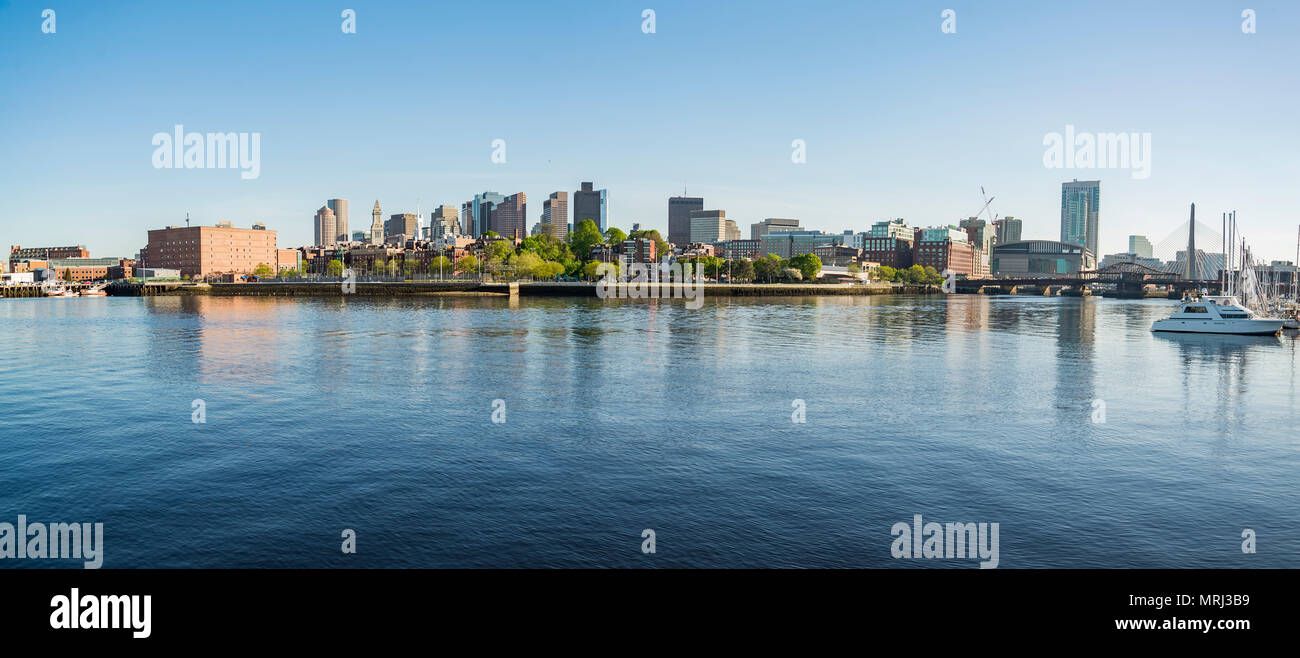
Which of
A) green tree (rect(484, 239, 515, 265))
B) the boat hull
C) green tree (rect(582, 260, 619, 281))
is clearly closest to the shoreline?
green tree (rect(582, 260, 619, 281))

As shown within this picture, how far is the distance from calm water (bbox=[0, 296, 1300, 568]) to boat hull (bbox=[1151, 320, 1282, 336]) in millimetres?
19613

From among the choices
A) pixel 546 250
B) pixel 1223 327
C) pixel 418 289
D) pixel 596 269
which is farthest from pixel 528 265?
pixel 1223 327

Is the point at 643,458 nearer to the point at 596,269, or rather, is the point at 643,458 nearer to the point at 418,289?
the point at 418,289

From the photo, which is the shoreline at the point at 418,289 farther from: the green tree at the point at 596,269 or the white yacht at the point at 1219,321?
the white yacht at the point at 1219,321

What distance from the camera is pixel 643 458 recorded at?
70.5 ft

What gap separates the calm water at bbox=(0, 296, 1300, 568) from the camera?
49.6 ft

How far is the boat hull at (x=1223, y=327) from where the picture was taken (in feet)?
204

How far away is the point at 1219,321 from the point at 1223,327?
0.58 metres
